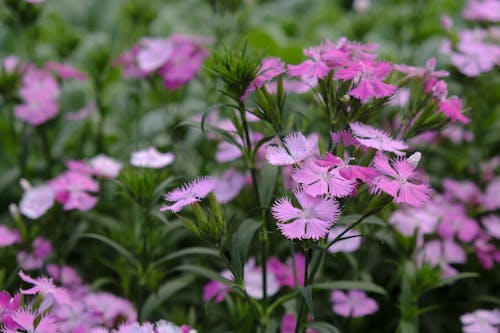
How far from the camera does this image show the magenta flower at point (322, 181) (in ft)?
3.27

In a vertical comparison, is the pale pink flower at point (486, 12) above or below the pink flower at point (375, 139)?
above

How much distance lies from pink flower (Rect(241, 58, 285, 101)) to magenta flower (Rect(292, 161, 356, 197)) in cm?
22

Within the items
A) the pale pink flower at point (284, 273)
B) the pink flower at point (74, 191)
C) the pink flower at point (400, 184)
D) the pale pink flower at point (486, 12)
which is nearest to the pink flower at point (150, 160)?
the pink flower at point (74, 191)

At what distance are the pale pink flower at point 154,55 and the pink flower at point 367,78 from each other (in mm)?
924

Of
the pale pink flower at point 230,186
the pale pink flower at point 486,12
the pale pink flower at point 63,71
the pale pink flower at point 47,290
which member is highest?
the pale pink flower at point 486,12

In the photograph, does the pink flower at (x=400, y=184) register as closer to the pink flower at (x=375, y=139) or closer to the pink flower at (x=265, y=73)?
the pink flower at (x=375, y=139)

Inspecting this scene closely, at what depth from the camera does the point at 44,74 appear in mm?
2039

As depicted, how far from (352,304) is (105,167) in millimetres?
780

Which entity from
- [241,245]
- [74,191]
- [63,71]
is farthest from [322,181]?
[63,71]

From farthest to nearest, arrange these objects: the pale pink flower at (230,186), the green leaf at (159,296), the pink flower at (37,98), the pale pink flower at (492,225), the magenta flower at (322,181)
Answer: the pink flower at (37,98), the pale pink flower at (492,225), the pale pink flower at (230,186), the green leaf at (159,296), the magenta flower at (322,181)

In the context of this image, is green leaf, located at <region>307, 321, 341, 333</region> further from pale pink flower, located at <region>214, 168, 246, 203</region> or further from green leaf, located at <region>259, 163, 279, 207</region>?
pale pink flower, located at <region>214, 168, 246, 203</region>

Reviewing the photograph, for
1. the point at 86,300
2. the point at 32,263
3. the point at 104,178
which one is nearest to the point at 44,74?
the point at 104,178

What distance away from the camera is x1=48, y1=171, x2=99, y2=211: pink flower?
5.05 feet

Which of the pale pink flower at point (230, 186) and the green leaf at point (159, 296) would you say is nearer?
the green leaf at point (159, 296)
